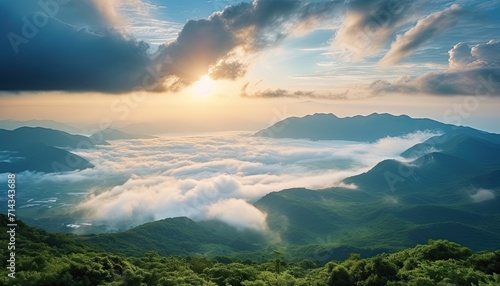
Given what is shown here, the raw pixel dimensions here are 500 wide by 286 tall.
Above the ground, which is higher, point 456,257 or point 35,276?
point 35,276

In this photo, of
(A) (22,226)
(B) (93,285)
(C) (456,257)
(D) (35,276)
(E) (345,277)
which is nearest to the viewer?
(D) (35,276)

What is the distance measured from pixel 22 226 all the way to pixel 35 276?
96799 millimetres

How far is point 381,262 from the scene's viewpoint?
51750 mm

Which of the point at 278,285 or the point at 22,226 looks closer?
the point at 278,285

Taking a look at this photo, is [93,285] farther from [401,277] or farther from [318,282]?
[401,277]

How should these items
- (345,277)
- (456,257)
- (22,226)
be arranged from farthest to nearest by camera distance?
(22,226)
(456,257)
(345,277)

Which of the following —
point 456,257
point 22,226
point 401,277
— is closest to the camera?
point 401,277

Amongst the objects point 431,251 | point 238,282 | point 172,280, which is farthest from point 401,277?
point 172,280

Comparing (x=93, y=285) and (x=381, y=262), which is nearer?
(x=93, y=285)

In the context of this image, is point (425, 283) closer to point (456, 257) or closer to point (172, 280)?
point (456, 257)

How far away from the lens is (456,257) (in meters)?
58.0

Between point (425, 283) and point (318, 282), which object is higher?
point (425, 283)

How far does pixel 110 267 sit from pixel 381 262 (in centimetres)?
4025

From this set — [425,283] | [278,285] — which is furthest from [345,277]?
[425,283]
